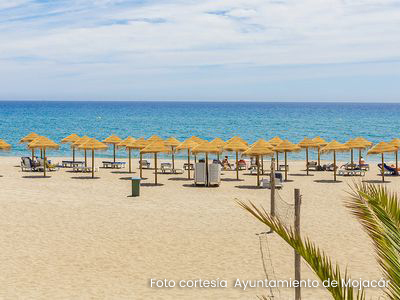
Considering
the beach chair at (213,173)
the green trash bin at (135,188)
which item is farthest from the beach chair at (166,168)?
the green trash bin at (135,188)

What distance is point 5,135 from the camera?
68250mm

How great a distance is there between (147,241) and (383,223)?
28.6 feet

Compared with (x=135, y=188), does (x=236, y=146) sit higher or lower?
higher

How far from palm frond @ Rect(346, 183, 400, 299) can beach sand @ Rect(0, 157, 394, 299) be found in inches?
185

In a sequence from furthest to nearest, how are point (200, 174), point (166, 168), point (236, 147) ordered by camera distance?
1. point (166, 168)
2. point (236, 147)
3. point (200, 174)

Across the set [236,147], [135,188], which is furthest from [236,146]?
[135,188]

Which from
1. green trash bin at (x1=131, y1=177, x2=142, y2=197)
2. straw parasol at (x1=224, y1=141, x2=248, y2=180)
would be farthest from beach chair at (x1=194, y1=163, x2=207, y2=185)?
green trash bin at (x1=131, y1=177, x2=142, y2=197)

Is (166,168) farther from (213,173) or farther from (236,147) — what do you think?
(213,173)

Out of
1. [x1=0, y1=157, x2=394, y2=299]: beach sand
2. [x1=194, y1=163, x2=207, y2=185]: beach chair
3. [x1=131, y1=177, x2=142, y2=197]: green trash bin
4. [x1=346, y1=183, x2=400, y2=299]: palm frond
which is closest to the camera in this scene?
[x1=346, y1=183, x2=400, y2=299]: palm frond

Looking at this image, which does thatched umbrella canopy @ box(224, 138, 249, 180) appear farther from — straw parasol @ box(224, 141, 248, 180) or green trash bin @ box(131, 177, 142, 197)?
green trash bin @ box(131, 177, 142, 197)

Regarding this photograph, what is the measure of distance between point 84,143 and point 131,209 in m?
9.22

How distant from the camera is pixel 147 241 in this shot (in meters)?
12.2

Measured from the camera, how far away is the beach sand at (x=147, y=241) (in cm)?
908

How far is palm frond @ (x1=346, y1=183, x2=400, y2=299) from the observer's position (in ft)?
12.7
